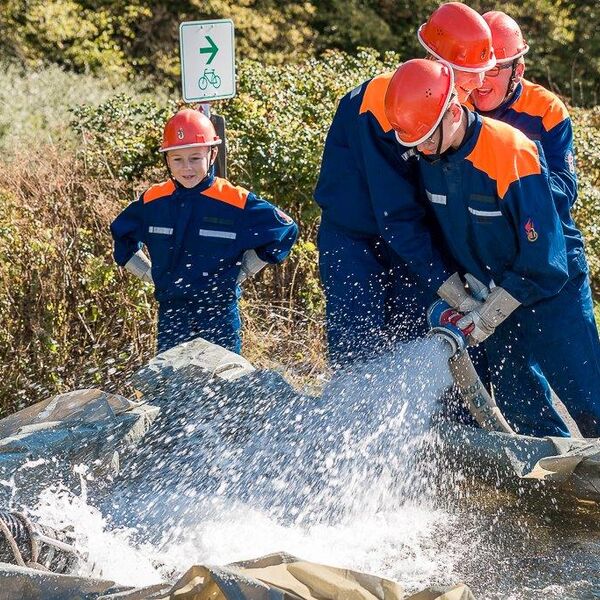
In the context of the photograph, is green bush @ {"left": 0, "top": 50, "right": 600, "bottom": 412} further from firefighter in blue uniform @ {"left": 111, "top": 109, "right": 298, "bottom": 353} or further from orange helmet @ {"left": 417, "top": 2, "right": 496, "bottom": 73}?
orange helmet @ {"left": 417, "top": 2, "right": 496, "bottom": 73}

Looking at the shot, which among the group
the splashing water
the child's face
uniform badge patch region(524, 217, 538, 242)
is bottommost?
the splashing water

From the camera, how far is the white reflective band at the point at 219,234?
240 inches

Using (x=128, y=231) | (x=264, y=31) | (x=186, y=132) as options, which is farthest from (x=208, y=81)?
(x=264, y=31)

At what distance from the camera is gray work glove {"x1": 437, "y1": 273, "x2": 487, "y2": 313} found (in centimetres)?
525

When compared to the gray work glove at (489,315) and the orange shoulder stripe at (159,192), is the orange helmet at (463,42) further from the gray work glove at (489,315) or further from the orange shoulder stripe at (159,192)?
the orange shoulder stripe at (159,192)

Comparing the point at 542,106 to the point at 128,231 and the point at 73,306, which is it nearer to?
the point at 128,231

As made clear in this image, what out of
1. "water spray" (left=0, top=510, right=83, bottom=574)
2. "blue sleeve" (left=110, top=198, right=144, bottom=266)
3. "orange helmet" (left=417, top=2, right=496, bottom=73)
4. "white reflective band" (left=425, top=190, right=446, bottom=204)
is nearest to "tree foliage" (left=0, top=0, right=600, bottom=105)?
"blue sleeve" (left=110, top=198, right=144, bottom=266)

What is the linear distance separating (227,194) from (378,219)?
105cm

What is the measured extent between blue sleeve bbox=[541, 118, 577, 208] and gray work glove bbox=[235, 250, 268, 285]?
5.08 ft

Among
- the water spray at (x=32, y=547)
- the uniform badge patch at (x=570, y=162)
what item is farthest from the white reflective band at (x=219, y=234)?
the water spray at (x=32, y=547)

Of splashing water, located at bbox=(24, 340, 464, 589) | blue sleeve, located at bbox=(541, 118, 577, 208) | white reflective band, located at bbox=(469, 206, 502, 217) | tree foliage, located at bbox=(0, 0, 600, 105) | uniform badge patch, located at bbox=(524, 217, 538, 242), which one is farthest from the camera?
tree foliage, located at bbox=(0, 0, 600, 105)

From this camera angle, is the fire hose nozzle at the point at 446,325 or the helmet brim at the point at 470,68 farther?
the helmet brim at the point at 470,68

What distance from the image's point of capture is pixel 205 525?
4562mm

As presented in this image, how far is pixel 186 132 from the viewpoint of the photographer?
6.05 m
